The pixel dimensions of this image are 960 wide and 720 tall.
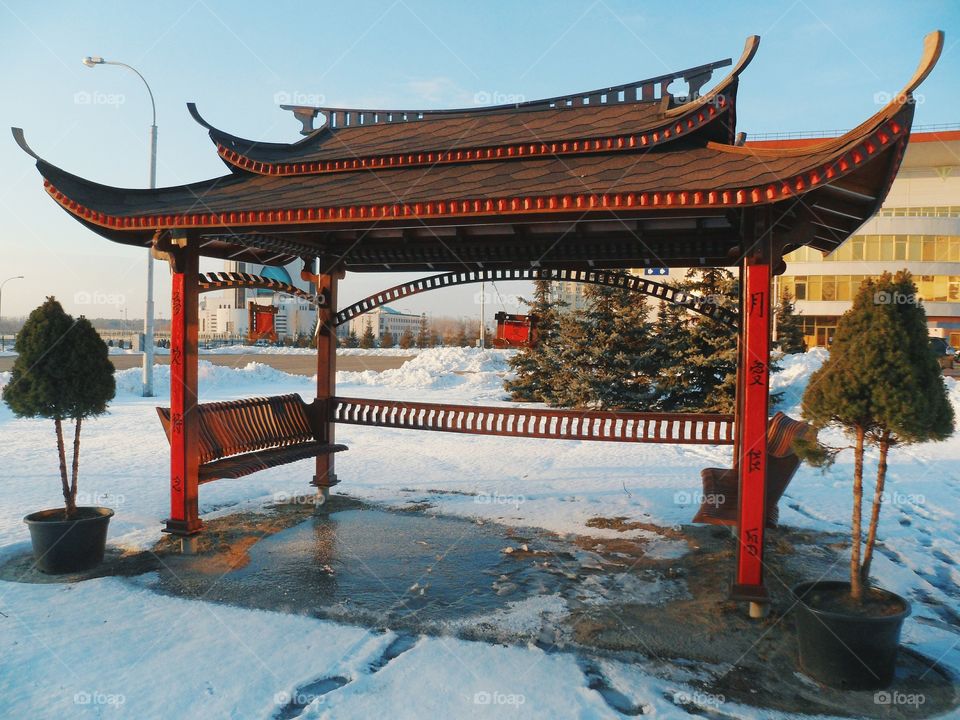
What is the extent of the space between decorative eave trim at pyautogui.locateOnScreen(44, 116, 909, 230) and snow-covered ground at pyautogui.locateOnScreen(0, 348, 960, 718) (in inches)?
133

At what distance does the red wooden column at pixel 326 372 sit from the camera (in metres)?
9.02

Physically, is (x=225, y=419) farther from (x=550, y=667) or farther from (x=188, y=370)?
(x=550, y=667)

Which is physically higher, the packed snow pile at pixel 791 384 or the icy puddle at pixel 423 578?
the packed snow pile at pixel 791 384

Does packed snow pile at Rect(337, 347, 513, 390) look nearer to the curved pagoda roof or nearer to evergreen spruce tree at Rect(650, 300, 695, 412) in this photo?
evergreen spruce tree at Rect(650, 300, 695, 412)

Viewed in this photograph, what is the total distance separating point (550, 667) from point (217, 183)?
6.70m

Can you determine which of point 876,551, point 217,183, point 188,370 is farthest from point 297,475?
point 876,551

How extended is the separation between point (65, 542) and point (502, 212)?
16.2 feet

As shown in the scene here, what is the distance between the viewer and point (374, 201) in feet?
19.7

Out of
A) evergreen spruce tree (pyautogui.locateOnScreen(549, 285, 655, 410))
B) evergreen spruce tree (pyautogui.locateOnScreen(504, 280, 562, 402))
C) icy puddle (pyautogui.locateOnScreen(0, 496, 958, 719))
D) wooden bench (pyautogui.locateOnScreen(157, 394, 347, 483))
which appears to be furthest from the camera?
evergreen spruce tree (pyautogui.locateOnScreen(504, 280, 562, 402))

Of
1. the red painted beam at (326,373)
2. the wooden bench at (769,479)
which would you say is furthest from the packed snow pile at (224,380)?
the wooden bench at (769,479)

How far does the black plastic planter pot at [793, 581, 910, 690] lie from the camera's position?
13.8 ft

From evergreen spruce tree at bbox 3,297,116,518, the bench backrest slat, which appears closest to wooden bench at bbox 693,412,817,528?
the bench backrest slat

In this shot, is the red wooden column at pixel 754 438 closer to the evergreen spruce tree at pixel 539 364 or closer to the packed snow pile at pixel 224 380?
the evergreen spruce tree at pixel 539 364

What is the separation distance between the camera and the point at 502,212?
5488mm
